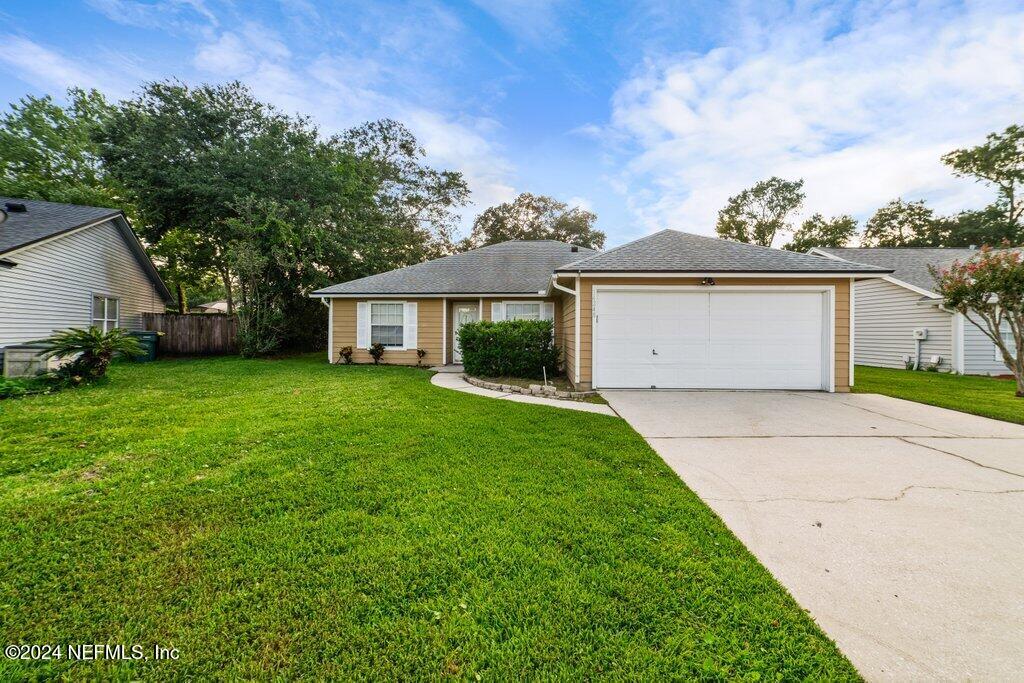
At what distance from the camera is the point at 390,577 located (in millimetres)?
1950

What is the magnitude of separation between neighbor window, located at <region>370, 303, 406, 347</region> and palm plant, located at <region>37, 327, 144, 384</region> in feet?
18.1

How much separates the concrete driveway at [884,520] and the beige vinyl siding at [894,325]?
8.51m

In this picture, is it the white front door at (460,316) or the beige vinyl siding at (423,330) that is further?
the white front door at (460,316)

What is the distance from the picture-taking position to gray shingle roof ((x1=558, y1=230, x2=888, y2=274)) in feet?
23.5

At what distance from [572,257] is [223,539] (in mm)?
12924

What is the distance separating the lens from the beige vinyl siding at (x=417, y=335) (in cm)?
1178

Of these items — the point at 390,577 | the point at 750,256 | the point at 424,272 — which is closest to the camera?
the point at 390,577

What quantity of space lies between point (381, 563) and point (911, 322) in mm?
16799

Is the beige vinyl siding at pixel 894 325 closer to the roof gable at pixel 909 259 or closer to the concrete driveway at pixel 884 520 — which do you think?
the roof gable at pixel 909 259

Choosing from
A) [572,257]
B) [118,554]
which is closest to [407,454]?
[118,554]

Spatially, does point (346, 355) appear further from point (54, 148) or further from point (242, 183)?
point (54, 148)

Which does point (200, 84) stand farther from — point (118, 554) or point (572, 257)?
point (118, 554)

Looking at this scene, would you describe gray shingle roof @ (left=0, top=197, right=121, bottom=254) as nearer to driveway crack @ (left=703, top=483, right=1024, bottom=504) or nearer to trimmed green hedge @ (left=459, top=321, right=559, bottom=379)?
trimmed green hedge @ (left=459, top=321, right=559, bottom=379)

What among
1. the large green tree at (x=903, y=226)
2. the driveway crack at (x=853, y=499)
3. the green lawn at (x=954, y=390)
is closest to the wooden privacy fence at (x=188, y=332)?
the driveway crack at (x=853, y=499)
